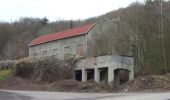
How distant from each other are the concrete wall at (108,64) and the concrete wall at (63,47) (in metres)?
2.73

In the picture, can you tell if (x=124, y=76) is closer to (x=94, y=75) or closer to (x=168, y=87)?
(x=94, y=75)

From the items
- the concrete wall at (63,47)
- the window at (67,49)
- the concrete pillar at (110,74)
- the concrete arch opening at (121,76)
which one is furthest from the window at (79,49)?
the concrete pillar at (110,74)

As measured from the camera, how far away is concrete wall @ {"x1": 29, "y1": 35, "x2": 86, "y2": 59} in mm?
49219

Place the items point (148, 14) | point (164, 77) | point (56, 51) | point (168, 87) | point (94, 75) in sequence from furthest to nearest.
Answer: point (56, 51), point (148, 14), point (94, 75), point (164, 77), point (168, 87)

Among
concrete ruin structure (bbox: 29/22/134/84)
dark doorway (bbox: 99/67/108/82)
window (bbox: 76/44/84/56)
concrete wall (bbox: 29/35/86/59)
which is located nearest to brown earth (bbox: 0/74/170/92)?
concrete ruin structure (bbox: 29/22/134/84)

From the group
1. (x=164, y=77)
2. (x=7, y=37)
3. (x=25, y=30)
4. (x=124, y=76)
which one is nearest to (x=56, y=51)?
(x=124, y=76)

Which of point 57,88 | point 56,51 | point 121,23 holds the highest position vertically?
point 121,23

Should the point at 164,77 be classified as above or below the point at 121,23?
below

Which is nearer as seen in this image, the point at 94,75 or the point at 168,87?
the point at 168,87

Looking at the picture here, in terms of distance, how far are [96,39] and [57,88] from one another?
39.1 ft

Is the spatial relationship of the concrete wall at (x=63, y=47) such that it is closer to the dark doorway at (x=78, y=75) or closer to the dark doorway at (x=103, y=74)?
the dark doorway at (x=78, y=75)

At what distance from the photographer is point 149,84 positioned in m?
37.0

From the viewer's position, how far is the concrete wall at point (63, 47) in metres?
49.2

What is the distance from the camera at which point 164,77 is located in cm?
3875
